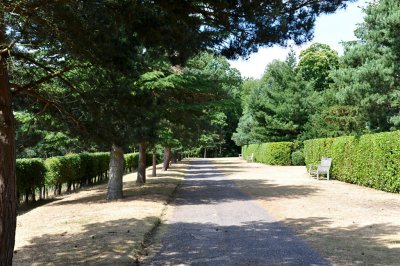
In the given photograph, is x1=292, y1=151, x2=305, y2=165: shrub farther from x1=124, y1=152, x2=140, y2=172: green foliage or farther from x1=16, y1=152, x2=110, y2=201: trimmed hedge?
x1=16, y1=152, x2=110, y2=201: trimmed hedge

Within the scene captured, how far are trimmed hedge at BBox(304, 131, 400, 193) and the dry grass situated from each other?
785cm

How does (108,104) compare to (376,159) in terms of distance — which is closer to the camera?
(108,104)

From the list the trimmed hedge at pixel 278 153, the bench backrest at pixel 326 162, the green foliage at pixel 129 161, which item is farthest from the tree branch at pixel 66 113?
the trimmed hedge at pixel 278 153

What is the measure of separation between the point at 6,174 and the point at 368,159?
579 inches

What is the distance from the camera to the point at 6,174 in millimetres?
5574

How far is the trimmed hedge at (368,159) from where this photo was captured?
14.9 m

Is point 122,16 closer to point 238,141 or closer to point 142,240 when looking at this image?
point 142,240

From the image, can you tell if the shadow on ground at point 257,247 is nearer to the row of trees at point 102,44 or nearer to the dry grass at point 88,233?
the dry grass at point 88,233

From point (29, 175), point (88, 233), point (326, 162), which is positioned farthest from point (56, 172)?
point (88, 233)

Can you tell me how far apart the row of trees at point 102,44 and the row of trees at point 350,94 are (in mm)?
14013

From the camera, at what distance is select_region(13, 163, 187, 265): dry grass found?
22.6 ft

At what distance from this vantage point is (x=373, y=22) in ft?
72.5

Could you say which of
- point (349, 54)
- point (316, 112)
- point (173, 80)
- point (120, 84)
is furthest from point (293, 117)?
point (120, 84)

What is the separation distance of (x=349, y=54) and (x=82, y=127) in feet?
61.6
